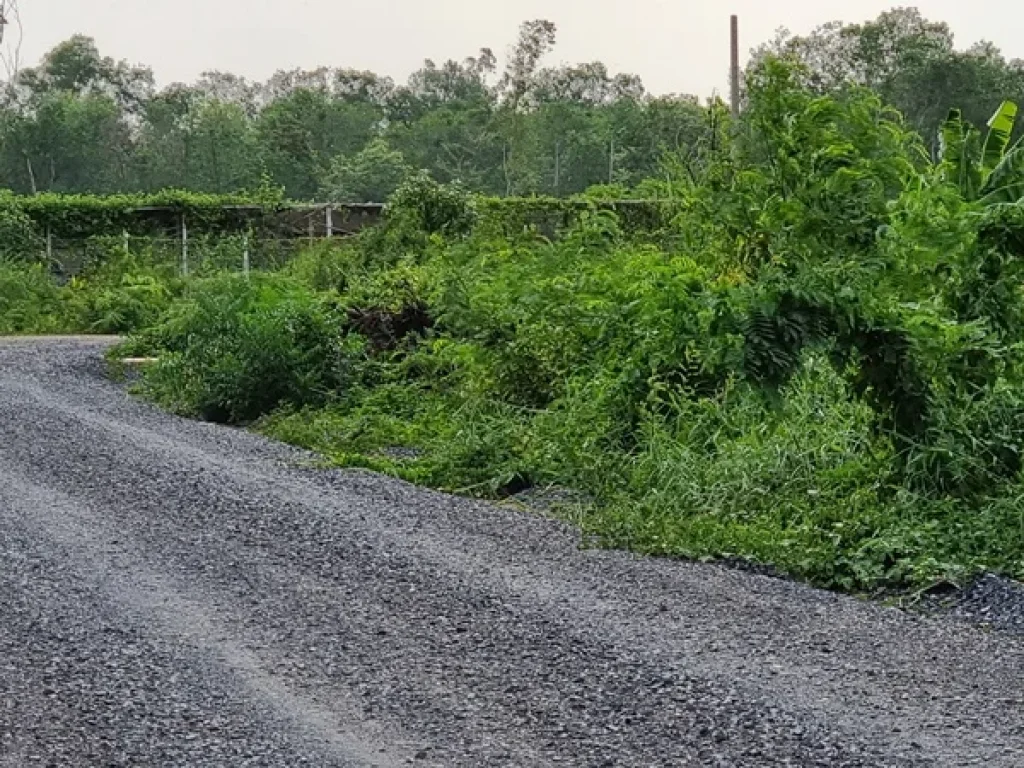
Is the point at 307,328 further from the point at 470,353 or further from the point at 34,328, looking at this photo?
the point at 34,328

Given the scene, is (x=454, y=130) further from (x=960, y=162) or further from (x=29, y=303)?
(x=960, y=162)

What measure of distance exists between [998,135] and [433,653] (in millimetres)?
6236

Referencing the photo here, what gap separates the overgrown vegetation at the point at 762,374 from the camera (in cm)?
679

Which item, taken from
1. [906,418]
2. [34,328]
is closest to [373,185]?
[34,328]

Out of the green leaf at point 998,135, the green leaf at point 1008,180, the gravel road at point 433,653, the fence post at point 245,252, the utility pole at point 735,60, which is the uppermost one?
the utility pole at point 735,60

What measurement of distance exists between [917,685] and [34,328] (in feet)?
56.5

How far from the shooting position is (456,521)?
7.52m

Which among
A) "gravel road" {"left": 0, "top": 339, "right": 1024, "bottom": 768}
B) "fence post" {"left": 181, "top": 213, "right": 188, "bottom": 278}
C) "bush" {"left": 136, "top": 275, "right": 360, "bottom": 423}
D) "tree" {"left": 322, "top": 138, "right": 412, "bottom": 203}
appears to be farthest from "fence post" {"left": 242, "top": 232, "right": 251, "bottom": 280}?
"tree" {"left": 322, "top": 138, "right": 412, "bottom": 203}

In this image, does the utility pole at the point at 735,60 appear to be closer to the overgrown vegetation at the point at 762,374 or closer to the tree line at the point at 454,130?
the tree line at the point at 454,130

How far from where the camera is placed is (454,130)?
4600 centimetres

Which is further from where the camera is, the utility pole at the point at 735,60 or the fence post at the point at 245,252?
the utility pole at the point at 735,60

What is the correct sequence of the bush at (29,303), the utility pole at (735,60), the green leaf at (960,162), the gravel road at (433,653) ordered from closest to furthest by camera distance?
the gravel road at (433,653)
the green leaf at (960,162)
the bush at (29,303)
the utility pole at (735,60)

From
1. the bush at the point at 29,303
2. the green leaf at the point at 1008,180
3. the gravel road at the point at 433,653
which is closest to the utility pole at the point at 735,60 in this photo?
the bush at the point at 29,303

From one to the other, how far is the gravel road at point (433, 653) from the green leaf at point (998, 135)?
4.11 metres
